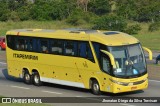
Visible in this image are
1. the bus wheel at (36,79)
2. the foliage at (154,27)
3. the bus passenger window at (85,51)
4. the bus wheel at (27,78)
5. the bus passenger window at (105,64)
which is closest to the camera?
the bus passenger window at (105,64)

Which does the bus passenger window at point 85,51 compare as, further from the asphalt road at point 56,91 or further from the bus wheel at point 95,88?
the asphalt road at point 56,91

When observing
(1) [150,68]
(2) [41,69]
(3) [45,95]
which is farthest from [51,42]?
(1) [150,68]

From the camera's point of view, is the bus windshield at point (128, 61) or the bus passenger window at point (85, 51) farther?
the bus passenger window at point (85, 51)

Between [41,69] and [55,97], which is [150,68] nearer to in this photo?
[41,69]

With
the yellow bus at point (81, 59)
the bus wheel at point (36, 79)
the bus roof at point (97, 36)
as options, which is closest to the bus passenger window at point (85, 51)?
the yellow bus at point (81, 59)

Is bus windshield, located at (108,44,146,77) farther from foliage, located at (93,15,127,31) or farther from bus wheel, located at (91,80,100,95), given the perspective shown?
foliage, located at (93,15,127,31)

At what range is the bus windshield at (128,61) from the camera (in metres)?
22.5

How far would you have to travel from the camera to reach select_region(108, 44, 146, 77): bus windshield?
22.5m

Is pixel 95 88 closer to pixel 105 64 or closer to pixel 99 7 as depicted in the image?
pixel 105 64

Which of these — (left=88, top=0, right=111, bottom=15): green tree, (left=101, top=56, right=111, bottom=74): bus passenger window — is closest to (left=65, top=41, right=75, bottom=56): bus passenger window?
(left=101, top=56, right=111, bottom=74): bus passenger window

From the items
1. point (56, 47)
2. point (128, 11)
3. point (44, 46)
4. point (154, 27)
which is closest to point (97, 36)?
point (56, 47)

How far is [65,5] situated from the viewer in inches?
3408

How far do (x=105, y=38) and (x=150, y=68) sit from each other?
8.89 m

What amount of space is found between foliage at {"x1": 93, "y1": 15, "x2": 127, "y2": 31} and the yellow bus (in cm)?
4010
